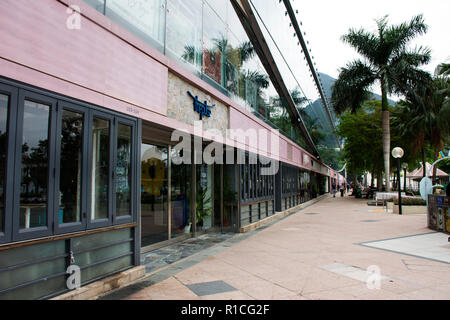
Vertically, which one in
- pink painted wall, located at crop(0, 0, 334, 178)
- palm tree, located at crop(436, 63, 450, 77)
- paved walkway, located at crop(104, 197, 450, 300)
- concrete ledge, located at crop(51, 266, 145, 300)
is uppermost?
palm tree, located at crop(436, 63, 450, 77)

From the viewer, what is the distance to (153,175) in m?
7.86

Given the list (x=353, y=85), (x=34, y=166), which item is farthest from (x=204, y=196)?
(x=353, y=85)

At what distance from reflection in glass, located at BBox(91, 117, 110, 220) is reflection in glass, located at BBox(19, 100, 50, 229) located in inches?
33.1

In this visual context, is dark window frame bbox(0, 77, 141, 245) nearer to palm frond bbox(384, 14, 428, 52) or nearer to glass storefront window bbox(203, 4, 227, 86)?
glass storefront window bbox(203, 4, 227, 86)

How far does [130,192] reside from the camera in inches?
205

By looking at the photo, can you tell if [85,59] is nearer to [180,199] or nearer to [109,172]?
[109,172]

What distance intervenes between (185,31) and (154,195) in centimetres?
388

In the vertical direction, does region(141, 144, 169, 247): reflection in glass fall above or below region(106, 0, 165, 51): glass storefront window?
below

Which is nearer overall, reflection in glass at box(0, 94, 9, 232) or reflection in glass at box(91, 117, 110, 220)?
reflection in glass at box(0, 94, 9, 232)

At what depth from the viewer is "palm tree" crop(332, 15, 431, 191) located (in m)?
22.2

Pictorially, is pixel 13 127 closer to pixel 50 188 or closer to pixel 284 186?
pixel 50 188

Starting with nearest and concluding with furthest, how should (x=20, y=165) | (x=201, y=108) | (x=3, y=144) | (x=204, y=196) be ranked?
(x=3, y=144), (x=20, y=165), (x=201, y=108), (x=204, y=196)

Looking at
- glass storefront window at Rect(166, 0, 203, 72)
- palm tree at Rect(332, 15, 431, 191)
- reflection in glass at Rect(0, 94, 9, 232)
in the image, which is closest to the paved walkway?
reflection in glass at Rect(0, 94, 9, 232)
